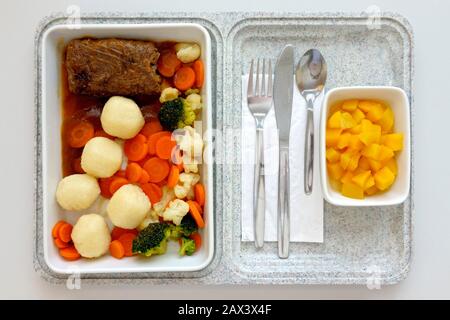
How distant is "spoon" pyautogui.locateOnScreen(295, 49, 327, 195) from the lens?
162cm

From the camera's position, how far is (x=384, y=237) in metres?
1.67

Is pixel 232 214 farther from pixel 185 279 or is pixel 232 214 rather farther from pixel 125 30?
pixel 125 30

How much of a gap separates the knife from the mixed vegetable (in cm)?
26

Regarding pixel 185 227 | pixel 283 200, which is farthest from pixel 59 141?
pixel 283 200

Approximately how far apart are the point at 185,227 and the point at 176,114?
14.5 inches

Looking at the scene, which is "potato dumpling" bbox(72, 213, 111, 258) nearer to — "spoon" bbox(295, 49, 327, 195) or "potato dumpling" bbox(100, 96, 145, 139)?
"potato dumpling" bbox(100, 96, 145, 139)

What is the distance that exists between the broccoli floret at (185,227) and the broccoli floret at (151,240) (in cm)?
3

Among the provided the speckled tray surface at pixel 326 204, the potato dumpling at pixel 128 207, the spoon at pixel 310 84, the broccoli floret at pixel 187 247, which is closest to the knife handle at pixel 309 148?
the spoon at pixel 310 84

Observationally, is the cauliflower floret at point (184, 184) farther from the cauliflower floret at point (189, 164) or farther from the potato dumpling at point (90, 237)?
the potato dumpling at point (90, 237)

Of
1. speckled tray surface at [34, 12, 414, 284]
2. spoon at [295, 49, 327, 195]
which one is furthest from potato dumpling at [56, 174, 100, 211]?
spoon at [295, 49, 327, 195]

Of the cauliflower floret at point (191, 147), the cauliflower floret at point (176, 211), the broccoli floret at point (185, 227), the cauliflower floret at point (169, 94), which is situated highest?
the cauliflower floret at point (169, 94)

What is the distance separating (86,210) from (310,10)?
3.36 feet

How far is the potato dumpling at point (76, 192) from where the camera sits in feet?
5.13
